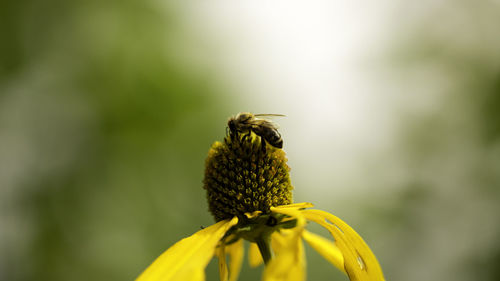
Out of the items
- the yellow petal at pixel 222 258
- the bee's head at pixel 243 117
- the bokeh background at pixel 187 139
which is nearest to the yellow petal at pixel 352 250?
the yellow petal at pixel 222 258

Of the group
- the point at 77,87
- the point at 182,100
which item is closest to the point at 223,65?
the point at 182,100

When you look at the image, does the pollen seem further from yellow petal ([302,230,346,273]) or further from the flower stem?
yellow petal ([302,230,346,273])

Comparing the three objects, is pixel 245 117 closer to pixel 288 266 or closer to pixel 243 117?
pixel 243 117

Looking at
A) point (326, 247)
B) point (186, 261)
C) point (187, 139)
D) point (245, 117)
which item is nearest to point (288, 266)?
point (186, 261)

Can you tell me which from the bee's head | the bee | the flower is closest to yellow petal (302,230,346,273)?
the flower

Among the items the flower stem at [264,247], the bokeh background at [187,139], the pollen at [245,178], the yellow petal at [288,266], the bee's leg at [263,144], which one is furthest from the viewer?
the bokeh background at [187,139]

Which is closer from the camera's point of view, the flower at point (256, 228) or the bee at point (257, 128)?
the flower at point (256, 228)

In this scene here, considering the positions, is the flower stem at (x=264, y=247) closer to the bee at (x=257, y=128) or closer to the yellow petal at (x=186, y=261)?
the yellow petal at (x=186, y=261)
